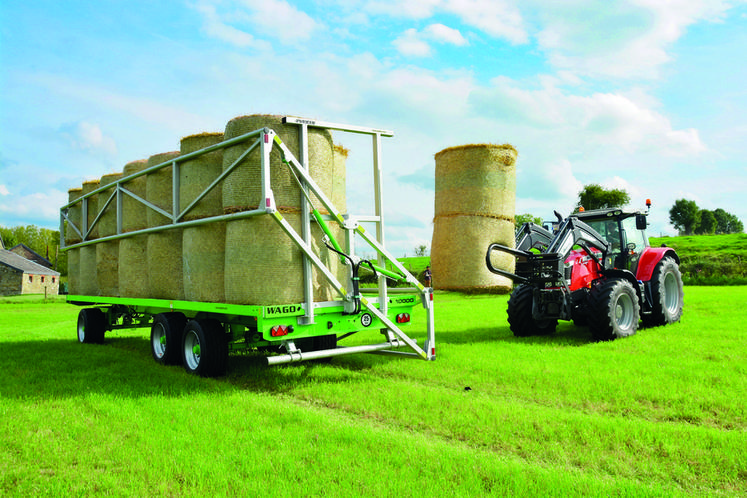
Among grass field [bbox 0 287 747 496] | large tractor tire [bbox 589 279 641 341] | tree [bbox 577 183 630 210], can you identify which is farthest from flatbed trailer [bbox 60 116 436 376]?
tree [bbox 577 183 630 210]

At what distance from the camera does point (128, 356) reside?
32.3ft

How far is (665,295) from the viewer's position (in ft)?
40.7

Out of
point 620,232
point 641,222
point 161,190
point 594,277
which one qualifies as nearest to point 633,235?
point 620,232

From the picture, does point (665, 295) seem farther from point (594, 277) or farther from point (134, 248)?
point (134, 248)

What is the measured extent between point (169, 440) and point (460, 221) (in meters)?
20.4

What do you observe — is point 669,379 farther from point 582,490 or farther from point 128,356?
point 128,356

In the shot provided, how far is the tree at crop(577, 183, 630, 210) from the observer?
47781 millimetres

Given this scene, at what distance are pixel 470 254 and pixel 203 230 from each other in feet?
57.4

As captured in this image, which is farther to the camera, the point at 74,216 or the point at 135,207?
the point at 74,216

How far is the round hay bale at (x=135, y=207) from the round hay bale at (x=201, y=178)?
73.2 inches

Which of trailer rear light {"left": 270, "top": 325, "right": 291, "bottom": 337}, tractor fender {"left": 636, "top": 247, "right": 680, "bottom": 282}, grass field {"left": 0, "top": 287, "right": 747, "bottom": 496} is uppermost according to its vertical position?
tractor fender {"left": 636, "top": 247, "right": 680, "bottom": 282}

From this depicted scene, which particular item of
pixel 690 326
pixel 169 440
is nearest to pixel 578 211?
pixel 690 326

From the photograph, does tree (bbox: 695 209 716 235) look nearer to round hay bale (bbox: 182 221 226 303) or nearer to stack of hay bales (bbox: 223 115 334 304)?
stack of hay bales (bbox: 223 115 334 304)

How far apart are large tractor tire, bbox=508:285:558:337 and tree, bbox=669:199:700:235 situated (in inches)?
3571
